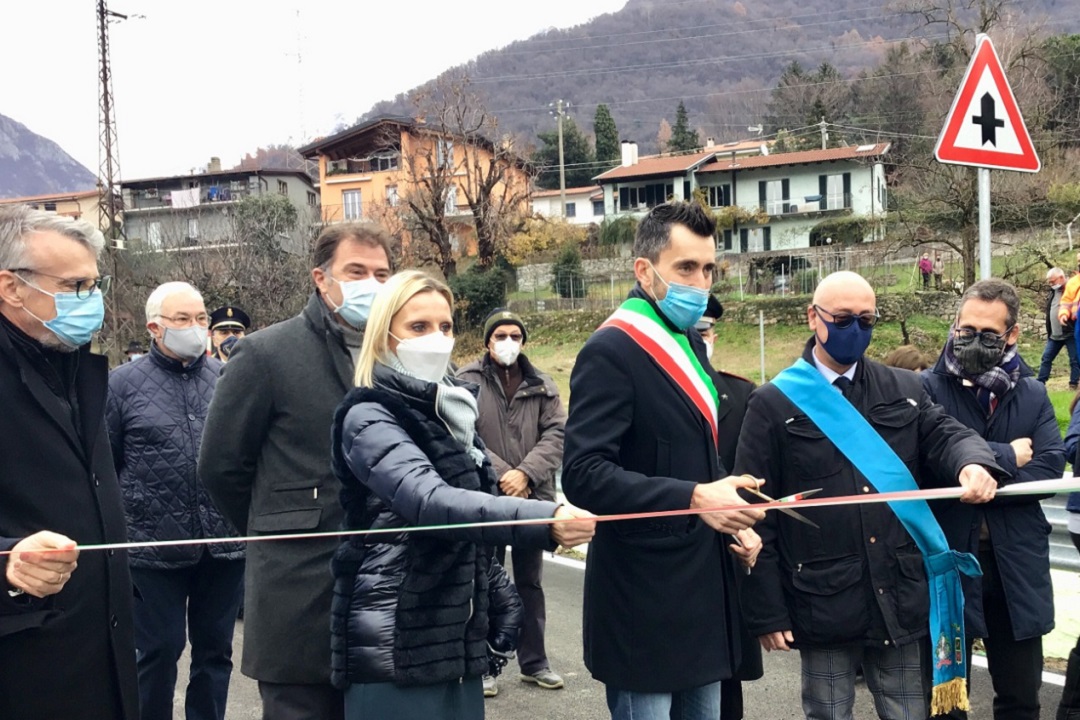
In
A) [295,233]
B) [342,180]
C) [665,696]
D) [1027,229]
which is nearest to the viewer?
[665,696]

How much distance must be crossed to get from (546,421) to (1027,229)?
24.3 metres

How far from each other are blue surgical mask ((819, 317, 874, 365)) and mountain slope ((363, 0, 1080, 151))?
349ft

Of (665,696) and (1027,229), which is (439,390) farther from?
(1027,229)

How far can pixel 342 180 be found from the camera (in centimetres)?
5869

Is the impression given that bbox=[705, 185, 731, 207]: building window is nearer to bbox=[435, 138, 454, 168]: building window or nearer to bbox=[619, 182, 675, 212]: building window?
bbox=[619, 182, 675, 212]: building window

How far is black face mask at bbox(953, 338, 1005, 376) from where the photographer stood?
434 centimetres

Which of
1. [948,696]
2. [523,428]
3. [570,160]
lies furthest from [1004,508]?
[570,160]

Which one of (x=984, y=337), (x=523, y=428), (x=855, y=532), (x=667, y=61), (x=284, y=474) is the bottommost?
(x=855, y=532)

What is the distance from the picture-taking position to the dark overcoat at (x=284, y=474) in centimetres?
341

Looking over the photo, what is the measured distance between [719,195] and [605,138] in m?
21.8

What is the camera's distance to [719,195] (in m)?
55.8

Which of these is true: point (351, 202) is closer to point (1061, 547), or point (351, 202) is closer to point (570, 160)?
point (570, 160)

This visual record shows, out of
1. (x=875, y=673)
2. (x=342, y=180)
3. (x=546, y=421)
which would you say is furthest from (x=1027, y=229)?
(x=342, y=180)

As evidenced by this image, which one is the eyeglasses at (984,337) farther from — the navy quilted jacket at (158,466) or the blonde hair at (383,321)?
the navy quilted jacket at (158,466)
